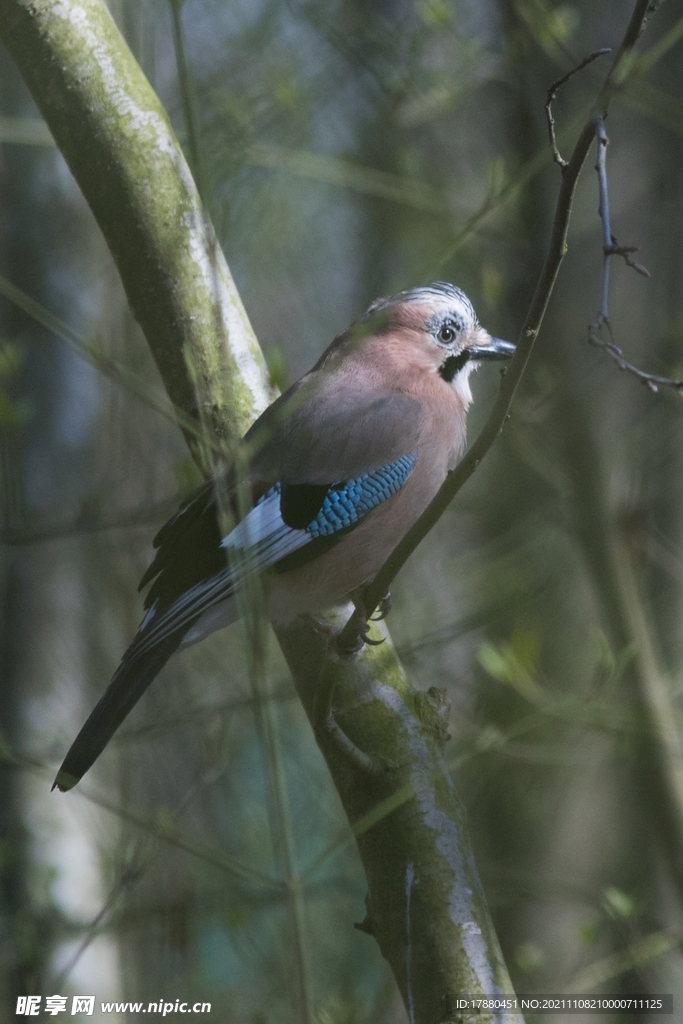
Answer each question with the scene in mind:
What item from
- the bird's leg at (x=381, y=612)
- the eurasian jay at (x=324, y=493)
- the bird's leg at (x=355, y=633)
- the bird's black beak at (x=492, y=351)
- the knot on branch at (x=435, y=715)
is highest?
the bird's black beak at (x=492, y=351)

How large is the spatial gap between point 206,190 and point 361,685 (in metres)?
1.56

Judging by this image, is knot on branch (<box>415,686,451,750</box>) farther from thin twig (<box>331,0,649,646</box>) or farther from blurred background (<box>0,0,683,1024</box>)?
→ thin twig (<box>331,0,649,646</box>)

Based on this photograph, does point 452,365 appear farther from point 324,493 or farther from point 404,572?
point 404,572

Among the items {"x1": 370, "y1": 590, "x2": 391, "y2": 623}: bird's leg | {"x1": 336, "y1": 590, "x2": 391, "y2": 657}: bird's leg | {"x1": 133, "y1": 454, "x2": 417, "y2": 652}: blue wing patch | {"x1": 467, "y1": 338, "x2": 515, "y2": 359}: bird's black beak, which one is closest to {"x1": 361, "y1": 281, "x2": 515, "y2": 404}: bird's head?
{"x1": 467, "y1": 338, "x2": 515, "y2": 359}: bird's black beak

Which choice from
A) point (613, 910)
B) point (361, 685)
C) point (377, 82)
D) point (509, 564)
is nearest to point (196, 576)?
point (361, 685)

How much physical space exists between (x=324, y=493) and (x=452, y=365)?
0.72 metres

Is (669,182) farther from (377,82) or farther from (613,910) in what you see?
(613,910)

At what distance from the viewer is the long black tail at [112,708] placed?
2544mm

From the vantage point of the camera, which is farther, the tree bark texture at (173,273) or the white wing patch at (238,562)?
the tree bark texture at (173,273)

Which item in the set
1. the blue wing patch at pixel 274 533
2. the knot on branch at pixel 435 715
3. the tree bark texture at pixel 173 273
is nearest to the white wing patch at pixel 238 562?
the blue wing patch at pixel 274 533

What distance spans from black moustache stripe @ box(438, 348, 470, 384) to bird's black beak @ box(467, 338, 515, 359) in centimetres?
2

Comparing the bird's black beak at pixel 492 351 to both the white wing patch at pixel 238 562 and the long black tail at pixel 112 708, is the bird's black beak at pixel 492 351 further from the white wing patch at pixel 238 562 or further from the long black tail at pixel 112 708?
the long black tail at pixel 112 708

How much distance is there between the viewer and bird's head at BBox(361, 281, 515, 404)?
344cm

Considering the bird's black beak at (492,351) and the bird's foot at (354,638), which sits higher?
the bird's black beak at (492,351)
